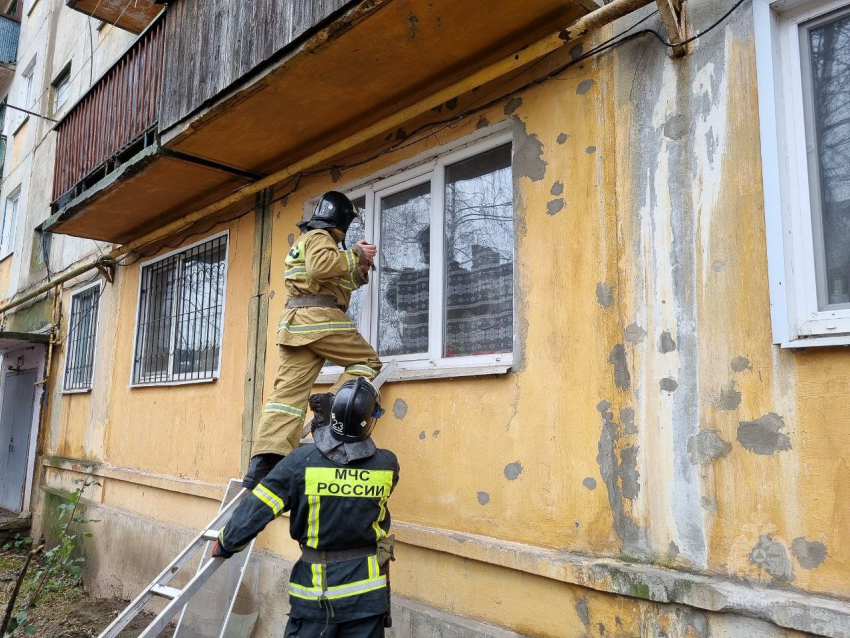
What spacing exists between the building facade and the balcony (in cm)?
7

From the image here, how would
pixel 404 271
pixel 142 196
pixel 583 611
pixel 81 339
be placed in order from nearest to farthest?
pixel 583 611
pixel 404 271
pixel 142 196
pixel 81 339

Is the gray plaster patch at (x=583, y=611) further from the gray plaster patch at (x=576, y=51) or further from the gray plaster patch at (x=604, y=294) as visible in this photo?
the gray plaster patch at (x=576, y=51)

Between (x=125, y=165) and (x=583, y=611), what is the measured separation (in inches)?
194

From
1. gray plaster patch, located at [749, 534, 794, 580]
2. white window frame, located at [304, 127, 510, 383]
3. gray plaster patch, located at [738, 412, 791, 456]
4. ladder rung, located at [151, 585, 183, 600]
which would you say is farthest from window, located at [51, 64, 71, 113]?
gray plaster patch, located at [749, 534, 794, 580]

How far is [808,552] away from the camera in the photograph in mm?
2389

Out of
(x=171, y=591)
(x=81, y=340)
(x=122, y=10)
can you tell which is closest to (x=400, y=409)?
(x=171, y=591)

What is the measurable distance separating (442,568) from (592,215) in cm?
209

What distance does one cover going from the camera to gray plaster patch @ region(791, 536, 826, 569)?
7.75 ft

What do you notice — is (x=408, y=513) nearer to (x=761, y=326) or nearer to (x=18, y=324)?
(x=761, y=326)

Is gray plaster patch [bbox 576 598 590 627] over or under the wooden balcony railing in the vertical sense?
under

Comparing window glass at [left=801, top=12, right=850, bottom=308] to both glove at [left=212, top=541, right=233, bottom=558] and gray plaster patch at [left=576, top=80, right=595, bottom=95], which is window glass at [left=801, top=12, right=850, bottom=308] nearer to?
gray plaster patch at [left=576, top=80, right=595, bottom=95]

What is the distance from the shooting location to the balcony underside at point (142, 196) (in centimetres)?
545

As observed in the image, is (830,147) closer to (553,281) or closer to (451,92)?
(553,281)

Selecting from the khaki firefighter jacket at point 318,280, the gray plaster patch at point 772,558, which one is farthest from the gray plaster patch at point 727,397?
the khaki firefighter jacket at point 318,280
